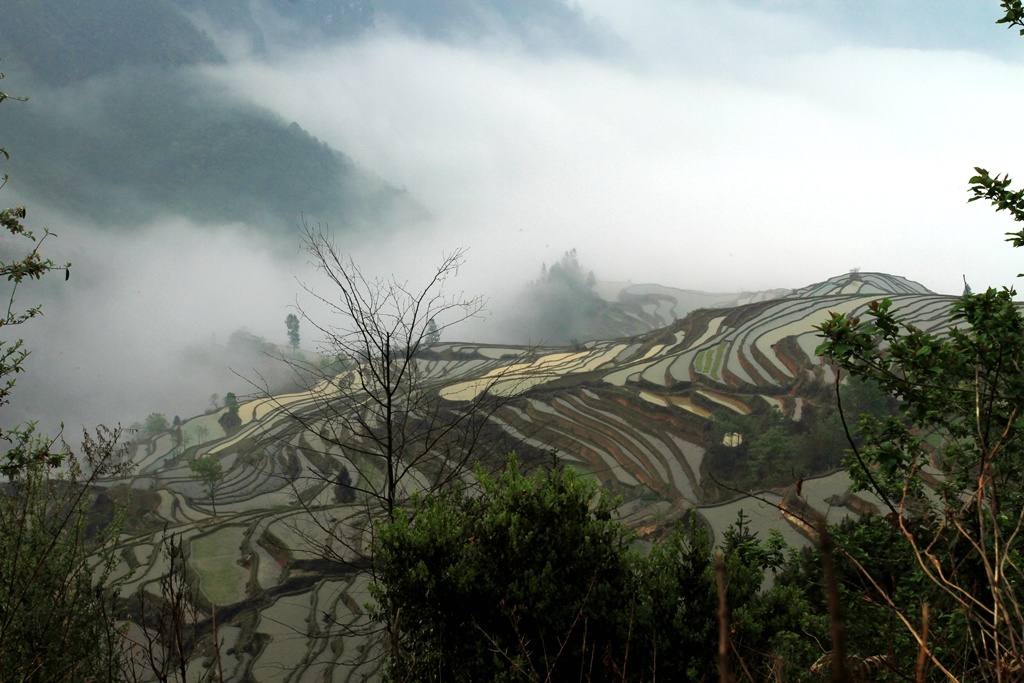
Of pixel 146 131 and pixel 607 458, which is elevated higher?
pixel 146 131

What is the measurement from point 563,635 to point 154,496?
22.7m

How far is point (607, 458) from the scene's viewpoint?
20094mm

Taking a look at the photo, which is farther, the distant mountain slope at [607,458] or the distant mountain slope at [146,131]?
the distant mountain slope at [146,131]

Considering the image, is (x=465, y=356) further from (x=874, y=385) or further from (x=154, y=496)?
(x=874, y=385)

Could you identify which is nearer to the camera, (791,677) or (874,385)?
(791,677)

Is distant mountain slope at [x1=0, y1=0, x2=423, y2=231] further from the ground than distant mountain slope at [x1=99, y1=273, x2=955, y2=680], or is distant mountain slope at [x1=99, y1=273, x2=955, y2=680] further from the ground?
distant mountain slope at [x1=0, y1=0, x2=423, y2=231]

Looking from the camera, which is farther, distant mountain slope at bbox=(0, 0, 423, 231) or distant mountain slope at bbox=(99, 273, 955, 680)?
distant mountain slope at bbox=(0, 0, 423, 231)

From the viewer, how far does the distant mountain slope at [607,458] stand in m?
13.6

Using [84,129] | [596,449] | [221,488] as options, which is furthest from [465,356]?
[84,129]

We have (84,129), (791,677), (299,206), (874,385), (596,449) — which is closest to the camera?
(791,677)

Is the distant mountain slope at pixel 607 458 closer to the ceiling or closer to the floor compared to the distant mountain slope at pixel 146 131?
A: closer to the floor

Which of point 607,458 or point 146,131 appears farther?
point 146,131

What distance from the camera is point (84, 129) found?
132m

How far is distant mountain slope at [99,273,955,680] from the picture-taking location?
13578mm
